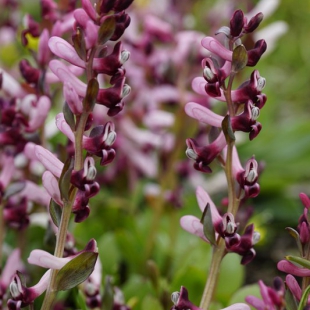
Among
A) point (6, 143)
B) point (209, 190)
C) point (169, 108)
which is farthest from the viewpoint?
point (209, 190)

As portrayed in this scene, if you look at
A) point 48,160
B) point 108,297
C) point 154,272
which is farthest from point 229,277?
point 48,160

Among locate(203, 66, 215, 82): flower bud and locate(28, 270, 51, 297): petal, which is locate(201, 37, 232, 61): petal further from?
locate(28, 270, 51, 297): petal

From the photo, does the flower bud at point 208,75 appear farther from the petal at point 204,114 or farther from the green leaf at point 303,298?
the green leaf at point 303,298

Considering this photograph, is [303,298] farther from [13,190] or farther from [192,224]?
[13,190]

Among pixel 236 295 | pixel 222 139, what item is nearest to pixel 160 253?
pixel 236 295

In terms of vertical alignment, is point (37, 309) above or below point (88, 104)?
below

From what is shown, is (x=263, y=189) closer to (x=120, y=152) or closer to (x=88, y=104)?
(x=120, y=152)
